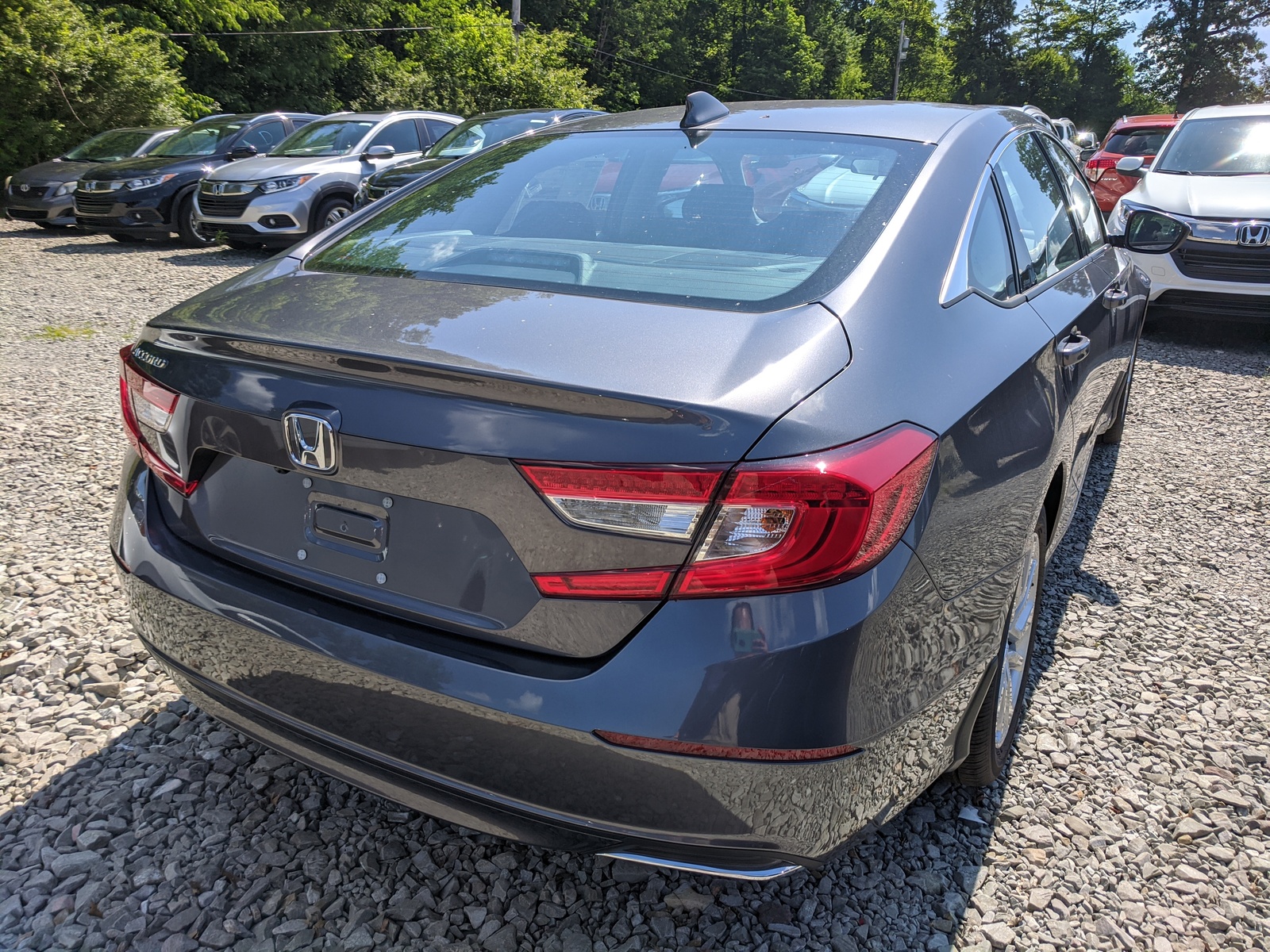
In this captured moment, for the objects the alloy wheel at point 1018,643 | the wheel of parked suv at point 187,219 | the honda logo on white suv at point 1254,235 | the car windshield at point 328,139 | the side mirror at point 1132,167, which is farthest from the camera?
the wheel of parked suv at point 187,219

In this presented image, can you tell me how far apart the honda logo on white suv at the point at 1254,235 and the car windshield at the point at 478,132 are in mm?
7091

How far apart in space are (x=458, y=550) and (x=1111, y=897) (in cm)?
161

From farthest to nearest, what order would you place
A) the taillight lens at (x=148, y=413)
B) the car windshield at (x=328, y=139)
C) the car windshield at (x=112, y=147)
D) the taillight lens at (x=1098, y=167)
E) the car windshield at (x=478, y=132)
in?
1. the car windshield at (x=112, y=147)
2. the car windshield at (x=328, y=139)
3. the car windshield at (x=478, y=132)
4. the taillight lens at (x=1098, y=167)
5. the taillight lens at (x=148, y=413)

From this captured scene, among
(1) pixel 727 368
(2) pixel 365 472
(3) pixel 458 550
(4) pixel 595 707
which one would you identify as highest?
(1) pixel 727 368

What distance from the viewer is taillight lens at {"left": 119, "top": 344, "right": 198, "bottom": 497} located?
1.89m

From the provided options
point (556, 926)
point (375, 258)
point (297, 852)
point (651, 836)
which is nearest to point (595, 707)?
point (651, 836)

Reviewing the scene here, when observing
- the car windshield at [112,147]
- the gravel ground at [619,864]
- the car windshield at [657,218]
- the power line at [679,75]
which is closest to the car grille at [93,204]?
the car windshield at [112,147]

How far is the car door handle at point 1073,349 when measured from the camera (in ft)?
8.01

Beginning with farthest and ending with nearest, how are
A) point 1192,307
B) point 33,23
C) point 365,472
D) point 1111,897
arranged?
point 33,23 < point 1192,307 < point 1111,897 < point 365,472

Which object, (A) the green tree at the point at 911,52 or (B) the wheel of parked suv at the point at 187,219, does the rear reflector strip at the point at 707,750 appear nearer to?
(B) the wheel of parked suv at the point at 187,219

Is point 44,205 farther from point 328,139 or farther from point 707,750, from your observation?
point 707,750

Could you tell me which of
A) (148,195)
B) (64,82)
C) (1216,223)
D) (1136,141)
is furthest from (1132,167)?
(64,82)

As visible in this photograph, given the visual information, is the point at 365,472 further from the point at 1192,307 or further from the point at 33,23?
the point at 33,23

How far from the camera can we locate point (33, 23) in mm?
16547
